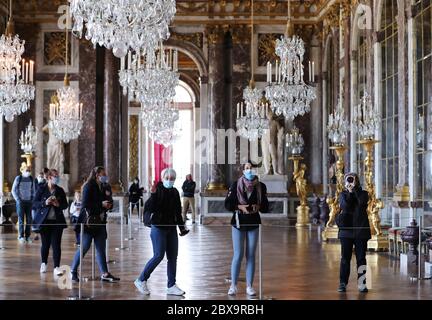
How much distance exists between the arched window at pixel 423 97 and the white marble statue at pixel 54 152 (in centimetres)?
1119

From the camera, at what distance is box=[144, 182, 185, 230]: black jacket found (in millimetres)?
8875

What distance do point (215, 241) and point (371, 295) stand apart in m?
7.65

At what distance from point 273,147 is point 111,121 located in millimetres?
Result: 4715

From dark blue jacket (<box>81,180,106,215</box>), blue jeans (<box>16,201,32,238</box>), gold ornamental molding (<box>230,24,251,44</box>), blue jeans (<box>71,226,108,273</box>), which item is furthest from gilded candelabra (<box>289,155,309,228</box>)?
dark blue jacket (<box>81,180,106,215</box>)

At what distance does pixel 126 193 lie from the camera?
2370 cm

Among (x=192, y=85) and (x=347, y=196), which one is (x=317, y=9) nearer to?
(x=192, y=85)

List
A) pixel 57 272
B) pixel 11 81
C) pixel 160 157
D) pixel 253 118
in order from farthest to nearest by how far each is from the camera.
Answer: pixel 160 157 → pixel 253 118 → pixel 11 81 → pixel 57 272

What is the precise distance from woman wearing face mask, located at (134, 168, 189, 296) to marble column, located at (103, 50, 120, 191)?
14.5m

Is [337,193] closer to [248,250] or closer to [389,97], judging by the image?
[389,97]

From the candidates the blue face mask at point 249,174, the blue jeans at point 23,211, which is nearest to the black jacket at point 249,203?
the blue face mask at point 249,174

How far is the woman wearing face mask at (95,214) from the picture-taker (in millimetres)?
9875

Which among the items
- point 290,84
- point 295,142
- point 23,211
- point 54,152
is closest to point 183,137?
point 54,152

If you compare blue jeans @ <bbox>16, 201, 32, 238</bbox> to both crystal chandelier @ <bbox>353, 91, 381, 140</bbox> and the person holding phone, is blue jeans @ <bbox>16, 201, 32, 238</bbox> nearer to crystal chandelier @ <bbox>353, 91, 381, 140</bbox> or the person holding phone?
crystal chandelier @ <bbox>353, 91, 381, 140</bbox>

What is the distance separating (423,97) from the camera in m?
15.5
